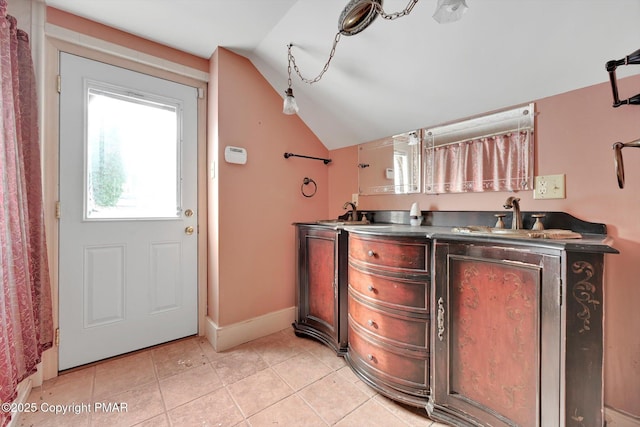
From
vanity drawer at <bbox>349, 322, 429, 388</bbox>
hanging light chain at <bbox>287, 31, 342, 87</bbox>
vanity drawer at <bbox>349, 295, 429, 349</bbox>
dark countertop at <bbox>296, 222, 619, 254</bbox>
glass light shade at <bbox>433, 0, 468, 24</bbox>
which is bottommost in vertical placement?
vanity drawer at <bbox>349, 322, 429, 388</bbox>

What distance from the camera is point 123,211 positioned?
183 cm

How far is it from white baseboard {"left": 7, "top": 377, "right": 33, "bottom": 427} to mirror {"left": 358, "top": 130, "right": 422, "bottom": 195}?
2474mm

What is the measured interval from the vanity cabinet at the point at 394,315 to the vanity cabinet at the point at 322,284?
9.1 inches

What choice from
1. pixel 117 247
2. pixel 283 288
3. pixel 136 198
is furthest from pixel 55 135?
pixel 283 288

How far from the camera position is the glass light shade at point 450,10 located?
951 mm

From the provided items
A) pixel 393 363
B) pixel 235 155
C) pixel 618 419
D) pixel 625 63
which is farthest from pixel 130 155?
pixel 618 419

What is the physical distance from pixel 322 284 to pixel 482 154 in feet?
4.66

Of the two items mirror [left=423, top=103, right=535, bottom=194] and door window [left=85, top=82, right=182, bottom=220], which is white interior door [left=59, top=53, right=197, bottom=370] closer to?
door window [left=85, top=82, right=182, bottom=220]

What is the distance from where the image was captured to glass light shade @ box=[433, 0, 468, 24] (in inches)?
37.4

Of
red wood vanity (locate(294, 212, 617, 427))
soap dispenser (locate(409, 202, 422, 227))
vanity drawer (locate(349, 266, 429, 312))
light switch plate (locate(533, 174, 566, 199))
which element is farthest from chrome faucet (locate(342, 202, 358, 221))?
light switch plate (locate(533, 174, 566, 199))

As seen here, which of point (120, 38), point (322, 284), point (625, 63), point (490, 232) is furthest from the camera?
point (322, 284)

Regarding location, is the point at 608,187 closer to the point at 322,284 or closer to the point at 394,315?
the point at 394,315

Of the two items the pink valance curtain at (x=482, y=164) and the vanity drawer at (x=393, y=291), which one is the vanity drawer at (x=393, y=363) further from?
the pink valance curtain at (x=482, y=164)

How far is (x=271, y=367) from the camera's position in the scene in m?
1.72
